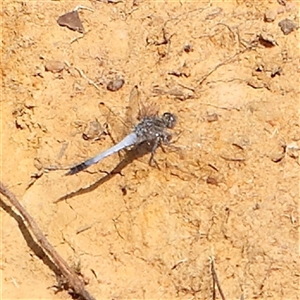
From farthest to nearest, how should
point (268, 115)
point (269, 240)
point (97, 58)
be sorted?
1. point (97, 58)
2. point (268, 115)
3. point (269, 240)

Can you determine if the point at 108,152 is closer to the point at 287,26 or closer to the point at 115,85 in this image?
the point at 115,85

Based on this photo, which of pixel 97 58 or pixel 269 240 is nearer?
pixel 269 240

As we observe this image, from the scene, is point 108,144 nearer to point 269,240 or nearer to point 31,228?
point 31,228

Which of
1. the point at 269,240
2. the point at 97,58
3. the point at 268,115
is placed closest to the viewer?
the point at 269,240

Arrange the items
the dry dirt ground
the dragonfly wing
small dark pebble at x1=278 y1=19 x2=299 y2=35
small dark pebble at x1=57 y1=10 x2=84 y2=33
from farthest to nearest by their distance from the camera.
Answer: small dark pebble at x1=57 y1=10 x2=84 y2=33 < small dark pebble at x1=278 y1=19 x2=299 y2=35 < the dragonfly wing < the dry dirt ground

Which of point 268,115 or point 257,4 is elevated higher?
point 257,4

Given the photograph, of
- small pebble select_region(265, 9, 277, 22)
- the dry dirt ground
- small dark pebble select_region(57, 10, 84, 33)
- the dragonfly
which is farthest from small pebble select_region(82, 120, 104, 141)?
small pebble select_region(265, 9, 277, 22)

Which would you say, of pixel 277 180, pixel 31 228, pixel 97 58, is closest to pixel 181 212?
pixel 277 180

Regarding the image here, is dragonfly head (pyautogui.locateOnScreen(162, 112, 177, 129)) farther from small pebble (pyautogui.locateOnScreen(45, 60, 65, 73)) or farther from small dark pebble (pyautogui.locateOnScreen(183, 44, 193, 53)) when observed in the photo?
small pebble (pyautogui.locateOnScreen(45, 60, 65, 73))

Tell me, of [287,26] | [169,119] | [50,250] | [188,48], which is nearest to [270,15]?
[287,26]
